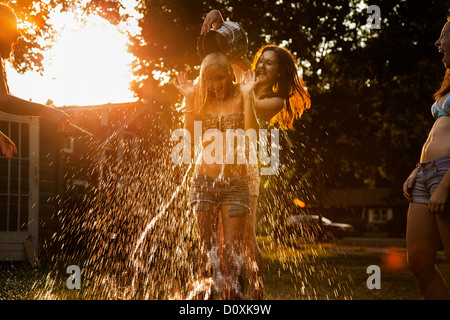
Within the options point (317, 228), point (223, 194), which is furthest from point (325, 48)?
point (317, 228)

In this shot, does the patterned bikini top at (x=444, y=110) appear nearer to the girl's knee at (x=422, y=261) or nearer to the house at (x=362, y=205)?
the girl's knee at (x=422, y=261)

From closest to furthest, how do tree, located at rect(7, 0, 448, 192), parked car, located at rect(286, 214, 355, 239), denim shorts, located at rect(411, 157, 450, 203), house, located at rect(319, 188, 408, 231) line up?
denim shorts, located at rect(411, 157, 450, 203) → tree, located at rect(7, 0, 448, 192) → parked car, located at rect(286, 214, 355, 239) → house, located at rect(319, 188, 408, 231)

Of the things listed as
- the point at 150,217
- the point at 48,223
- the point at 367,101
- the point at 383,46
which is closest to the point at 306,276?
the point at 150,217

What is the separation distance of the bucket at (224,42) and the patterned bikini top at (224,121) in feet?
1.75

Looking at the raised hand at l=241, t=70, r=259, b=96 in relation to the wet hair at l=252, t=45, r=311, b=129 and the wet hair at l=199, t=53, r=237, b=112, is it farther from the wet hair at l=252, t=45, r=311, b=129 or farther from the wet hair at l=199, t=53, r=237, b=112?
the wet hair at l=252, t=45, r=311, b=129

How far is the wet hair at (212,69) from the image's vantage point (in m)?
3.95

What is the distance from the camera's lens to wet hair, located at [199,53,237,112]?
3953 millimetres

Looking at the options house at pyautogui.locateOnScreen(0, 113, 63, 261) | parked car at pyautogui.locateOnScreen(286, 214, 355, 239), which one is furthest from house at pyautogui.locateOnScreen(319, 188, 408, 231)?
house at pyautogui.locateOnScreen(0, 113, 63, 261)

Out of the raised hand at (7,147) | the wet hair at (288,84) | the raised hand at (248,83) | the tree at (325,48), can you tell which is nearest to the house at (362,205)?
the tree at (325,48)

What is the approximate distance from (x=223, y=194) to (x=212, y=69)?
3.03ft

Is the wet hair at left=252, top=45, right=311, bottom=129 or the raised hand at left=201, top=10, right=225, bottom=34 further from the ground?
the raised hand at left=201, top=10, right=225, bottom=34

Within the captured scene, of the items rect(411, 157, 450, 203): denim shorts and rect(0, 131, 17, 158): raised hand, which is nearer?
rect(411, 157, 450, 203): denim shorts

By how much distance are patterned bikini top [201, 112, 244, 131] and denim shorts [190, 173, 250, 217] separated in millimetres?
379

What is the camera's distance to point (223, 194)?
389cm
